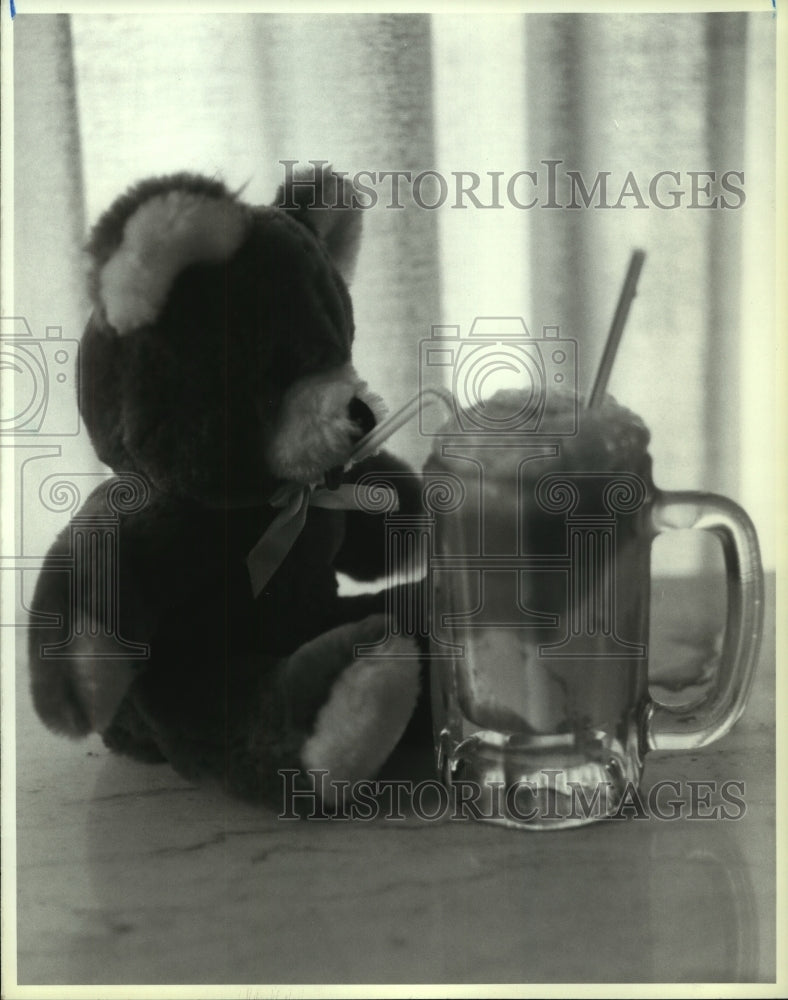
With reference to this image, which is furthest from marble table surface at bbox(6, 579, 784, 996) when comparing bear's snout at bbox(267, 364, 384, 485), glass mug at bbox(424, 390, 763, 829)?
bear's snout at bbox(267, 364, 384, 485)

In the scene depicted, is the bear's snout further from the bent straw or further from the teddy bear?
the bent straw

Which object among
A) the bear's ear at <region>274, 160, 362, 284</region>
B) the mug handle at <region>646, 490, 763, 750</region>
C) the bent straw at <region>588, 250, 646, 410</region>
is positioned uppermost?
the bear's ear at <region>274, 160, 362, 284</region>

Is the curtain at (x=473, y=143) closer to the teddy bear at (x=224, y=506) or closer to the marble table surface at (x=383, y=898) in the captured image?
the teddy bear at (x=224, y=506)

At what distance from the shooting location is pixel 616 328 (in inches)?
17.8

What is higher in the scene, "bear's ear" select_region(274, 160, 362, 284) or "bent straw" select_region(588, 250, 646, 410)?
"bear's ear" select_region(274, 160, 362, 284)

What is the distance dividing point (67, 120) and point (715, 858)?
42 cm

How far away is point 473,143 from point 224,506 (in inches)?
7.7

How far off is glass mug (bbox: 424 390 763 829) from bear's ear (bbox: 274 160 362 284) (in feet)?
0.36

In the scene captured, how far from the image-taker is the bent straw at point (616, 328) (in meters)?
0.43

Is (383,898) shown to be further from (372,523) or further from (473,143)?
(473,143)

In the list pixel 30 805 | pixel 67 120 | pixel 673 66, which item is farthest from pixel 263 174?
pixel 30 805

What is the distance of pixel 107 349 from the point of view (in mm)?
418

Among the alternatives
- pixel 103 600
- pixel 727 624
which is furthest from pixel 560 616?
pixel 103 600

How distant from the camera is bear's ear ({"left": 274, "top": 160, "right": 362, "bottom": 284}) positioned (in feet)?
1.45
